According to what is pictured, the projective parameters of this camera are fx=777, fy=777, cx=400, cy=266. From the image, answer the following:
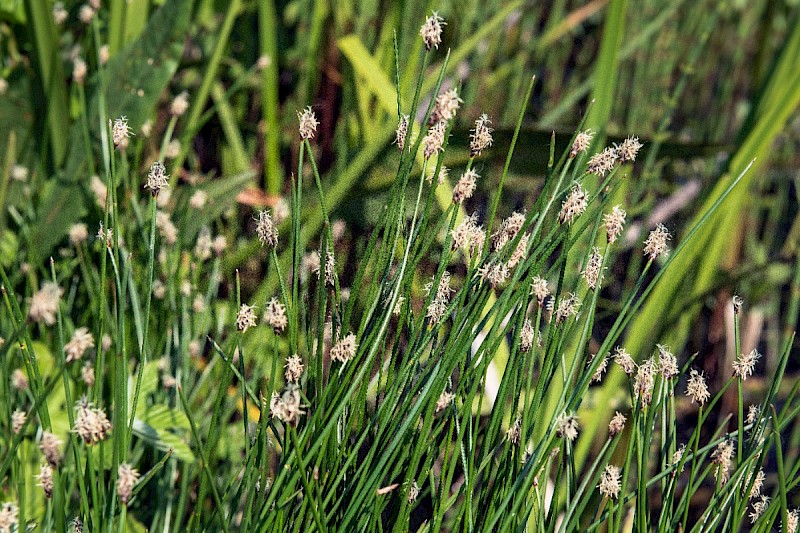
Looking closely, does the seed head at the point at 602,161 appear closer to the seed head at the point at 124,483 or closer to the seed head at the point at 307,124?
the seed head at the point at 307,124

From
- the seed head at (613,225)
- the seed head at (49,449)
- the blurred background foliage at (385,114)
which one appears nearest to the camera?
the seed head at (49,449)

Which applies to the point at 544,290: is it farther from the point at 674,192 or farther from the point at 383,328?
the point at 674,192

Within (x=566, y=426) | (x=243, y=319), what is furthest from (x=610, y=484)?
(x=243, y=319)

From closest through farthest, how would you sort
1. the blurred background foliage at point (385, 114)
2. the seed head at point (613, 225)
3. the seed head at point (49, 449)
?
the seed head at point (49, 449) < the seed head at point (613, 225) < the blurred background foliage at point (385, 114)

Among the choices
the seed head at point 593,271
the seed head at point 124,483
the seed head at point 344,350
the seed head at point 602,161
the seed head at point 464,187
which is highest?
the seed head at point 602,161

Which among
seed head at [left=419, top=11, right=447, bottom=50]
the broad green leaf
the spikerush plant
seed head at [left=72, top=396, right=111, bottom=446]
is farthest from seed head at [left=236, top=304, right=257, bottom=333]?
the broad green leaf

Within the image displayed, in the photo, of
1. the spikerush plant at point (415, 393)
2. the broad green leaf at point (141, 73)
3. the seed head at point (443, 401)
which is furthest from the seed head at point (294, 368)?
the broad green leaf at point (141, 73)

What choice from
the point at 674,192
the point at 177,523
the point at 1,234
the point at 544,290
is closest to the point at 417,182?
the point at 544,290

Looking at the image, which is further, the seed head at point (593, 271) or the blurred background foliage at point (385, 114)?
the blurred background foliage at point (385, 114)

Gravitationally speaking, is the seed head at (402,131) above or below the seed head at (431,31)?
below
